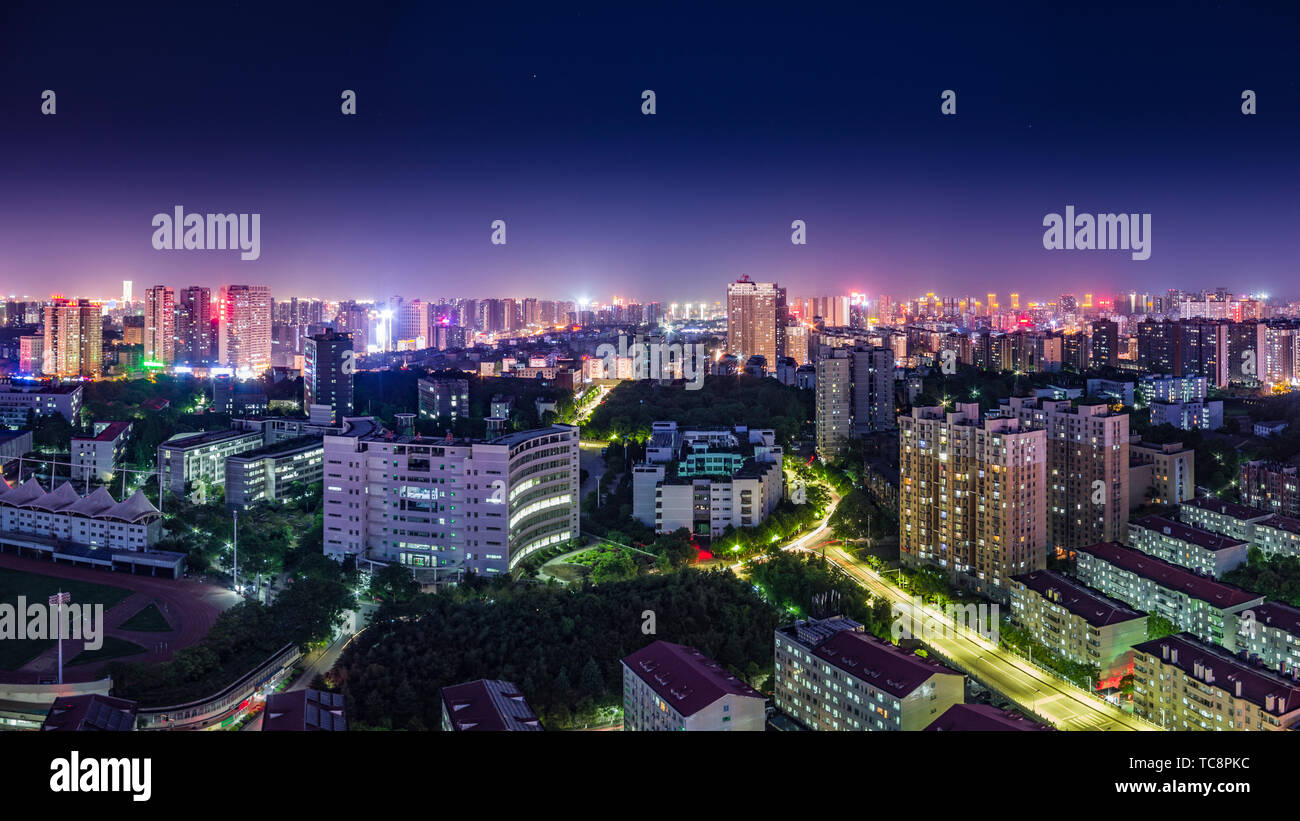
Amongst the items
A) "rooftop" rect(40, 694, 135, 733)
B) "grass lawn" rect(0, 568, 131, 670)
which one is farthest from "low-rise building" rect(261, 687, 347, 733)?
"grass lawn" rect(0, 568, 131, 670)

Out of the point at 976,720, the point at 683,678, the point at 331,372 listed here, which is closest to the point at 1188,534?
the point at 976,720

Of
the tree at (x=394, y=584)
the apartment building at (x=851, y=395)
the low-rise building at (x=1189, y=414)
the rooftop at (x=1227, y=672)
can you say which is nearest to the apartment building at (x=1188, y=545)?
the rooftop at (x=1227, y=672)

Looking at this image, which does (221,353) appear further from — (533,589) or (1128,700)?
(1128,700)

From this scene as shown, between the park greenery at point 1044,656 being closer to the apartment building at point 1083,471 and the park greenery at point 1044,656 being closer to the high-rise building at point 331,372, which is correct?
the apartment building at point 1083,471

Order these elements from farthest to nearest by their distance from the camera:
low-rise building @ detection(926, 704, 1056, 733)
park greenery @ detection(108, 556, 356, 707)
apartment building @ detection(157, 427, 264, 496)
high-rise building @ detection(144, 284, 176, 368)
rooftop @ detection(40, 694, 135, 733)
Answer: high-rise building @ detection(144, 284, 176, 368)
apartment building @ detection(157, 427, 264, 496)
park greenery @ detection(108, 556, 356, 707)
rooftop @ detection(40, 694, 135, 733)
low-rise building @ detection(926, 704, 1056, 733)

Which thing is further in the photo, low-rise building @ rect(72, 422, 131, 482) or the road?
low-rise building @ rect(72, 422, 131, 482)

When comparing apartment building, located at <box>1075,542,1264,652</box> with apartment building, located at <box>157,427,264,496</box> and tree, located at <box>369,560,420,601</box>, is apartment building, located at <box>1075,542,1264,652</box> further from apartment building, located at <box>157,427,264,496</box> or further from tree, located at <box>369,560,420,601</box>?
apartment building, located at <box>157,427,264,496</box>
